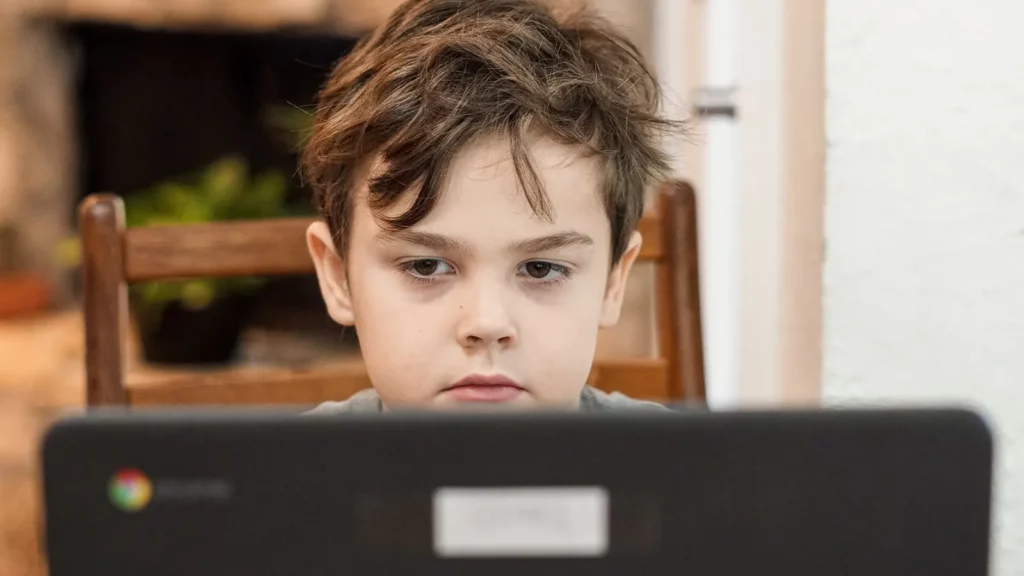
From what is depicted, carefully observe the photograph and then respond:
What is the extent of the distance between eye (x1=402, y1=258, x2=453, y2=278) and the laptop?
34 centimetres

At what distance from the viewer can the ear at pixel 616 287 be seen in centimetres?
72

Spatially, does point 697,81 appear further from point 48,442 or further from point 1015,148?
point 48,442

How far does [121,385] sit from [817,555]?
25.7 inches

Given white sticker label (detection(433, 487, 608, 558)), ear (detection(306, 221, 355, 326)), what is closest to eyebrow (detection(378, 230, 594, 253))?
ear (detection(306, 221, 355, 326))

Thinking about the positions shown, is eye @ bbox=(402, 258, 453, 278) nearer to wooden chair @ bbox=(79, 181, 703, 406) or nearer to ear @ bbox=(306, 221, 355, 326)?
ear @ bbox=(306, 221, 355, 326)

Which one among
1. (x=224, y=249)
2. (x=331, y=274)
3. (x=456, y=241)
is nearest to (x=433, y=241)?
(x=456, y=241)

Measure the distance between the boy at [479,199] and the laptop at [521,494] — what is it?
0.29 meters

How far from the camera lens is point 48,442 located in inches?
11.2

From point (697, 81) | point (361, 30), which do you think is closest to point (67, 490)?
point (697, 81)

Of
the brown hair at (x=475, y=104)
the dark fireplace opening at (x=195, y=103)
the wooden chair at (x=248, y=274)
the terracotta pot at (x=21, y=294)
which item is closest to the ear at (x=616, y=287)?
the brown hair at (x=475, y=104)

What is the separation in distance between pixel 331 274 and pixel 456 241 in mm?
164

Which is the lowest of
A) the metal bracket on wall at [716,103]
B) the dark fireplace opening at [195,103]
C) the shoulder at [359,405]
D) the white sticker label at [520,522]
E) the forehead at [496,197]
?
the white sticker label at [520,522]

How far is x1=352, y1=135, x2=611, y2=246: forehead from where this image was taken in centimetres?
60

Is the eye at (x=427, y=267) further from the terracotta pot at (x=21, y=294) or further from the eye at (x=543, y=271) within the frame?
the terracotta pot at (x=21, y=294)
